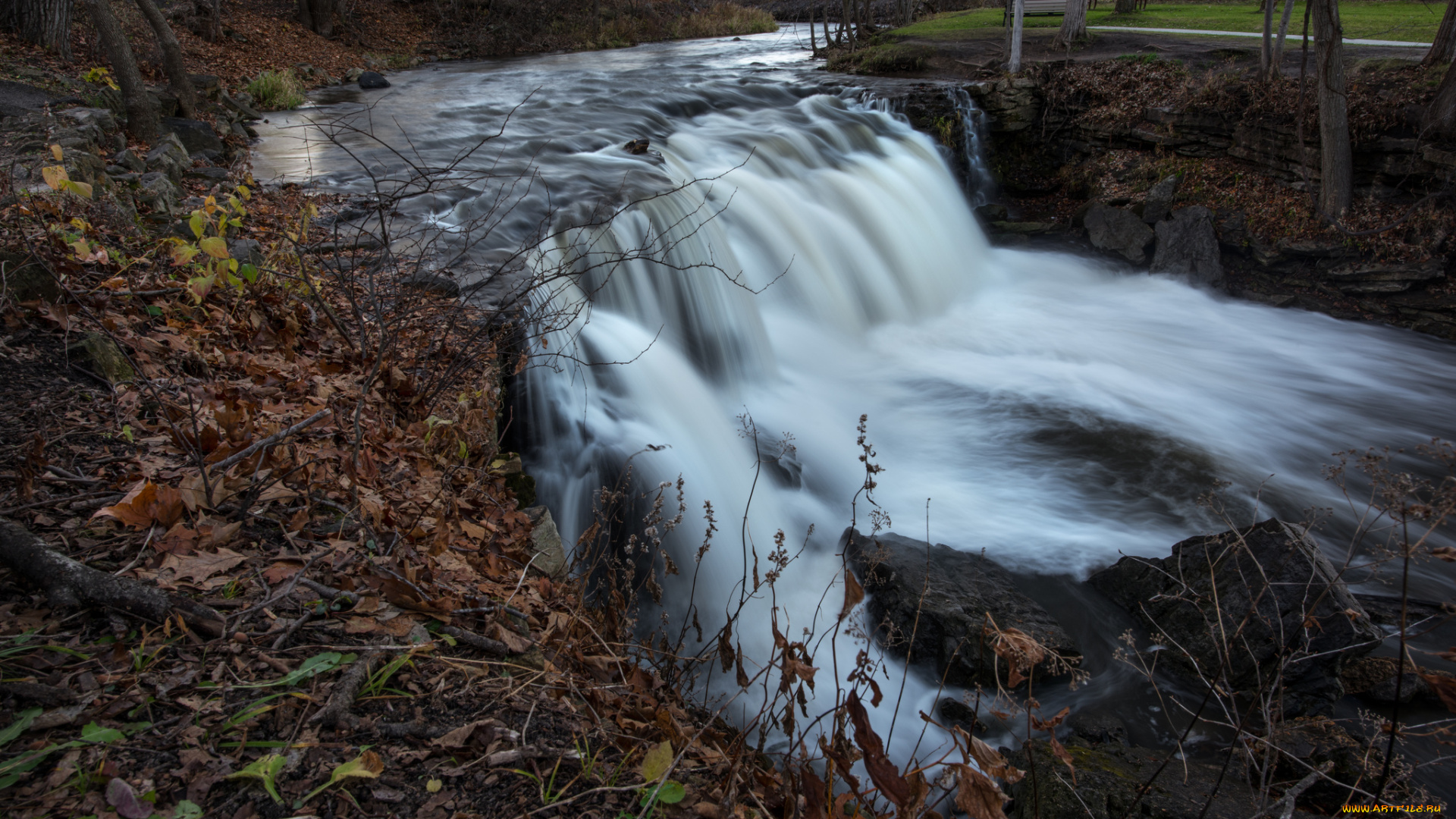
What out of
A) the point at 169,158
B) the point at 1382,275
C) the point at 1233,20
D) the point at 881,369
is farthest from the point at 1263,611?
the point at 1233,20

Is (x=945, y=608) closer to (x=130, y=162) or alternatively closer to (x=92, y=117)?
(x=130, y=162)

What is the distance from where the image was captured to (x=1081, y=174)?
40.8 feet

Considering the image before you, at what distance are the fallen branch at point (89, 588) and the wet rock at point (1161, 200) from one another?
41.6 ft

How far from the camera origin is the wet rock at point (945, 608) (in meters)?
4.43

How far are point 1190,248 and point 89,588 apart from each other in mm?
12630

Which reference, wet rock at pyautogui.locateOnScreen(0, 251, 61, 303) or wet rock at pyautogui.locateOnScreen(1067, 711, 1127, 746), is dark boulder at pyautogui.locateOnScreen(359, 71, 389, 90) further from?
wet rock at pyautogui.locateOnScreen(1067, 711, 1127, 746)

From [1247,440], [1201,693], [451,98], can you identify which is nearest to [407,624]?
[1201,693]

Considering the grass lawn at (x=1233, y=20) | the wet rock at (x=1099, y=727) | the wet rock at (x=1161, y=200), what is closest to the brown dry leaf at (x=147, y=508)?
the wet rock at (x=1099, y=727)

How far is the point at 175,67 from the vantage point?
9133mm

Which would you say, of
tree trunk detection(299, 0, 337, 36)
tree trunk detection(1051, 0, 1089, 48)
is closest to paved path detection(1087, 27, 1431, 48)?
tree trunk detection(1051, 0, 1089, 48)

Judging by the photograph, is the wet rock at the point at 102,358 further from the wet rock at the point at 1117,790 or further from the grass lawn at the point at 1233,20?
the grass lawn at the point at 1233,20

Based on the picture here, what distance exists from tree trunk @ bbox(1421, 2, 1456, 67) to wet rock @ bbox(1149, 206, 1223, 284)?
332 cm

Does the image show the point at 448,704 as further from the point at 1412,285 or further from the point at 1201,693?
the point at 1412,285

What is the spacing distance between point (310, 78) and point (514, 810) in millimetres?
18480
